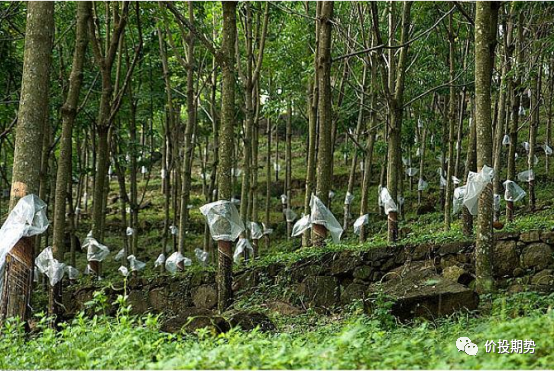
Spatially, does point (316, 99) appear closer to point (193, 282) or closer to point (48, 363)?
point (193, 282)

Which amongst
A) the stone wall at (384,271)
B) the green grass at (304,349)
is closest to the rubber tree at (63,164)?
the stone wall at (384,271)

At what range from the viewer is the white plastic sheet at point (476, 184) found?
7766mm

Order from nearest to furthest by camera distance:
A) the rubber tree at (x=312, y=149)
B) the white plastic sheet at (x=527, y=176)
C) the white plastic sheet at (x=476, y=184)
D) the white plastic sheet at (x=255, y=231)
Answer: the white plastic sheet at (x=476, y=184)
the rubber tree at (x=312, y=149)
the white plastic sheet at (x=527, y=176)
the white plastic sheet at (x=255, y=231)

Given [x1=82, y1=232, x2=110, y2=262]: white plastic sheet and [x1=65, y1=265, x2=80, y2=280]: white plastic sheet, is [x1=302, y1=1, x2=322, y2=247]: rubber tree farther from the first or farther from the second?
[x1=65, y1=265, x2=80, y2=280]: white plastic sheet

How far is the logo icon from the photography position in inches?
179

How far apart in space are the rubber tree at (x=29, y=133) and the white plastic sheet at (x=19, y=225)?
64mm

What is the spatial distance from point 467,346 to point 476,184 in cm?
353

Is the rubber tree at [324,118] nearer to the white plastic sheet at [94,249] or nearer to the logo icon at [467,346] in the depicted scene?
the white plastic sheet at [94,249]

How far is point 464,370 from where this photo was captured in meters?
3.89

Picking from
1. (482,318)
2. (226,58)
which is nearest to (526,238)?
(482,318)

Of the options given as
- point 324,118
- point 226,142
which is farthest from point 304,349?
point 324,118

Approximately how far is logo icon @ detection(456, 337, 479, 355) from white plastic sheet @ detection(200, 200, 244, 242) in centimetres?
479

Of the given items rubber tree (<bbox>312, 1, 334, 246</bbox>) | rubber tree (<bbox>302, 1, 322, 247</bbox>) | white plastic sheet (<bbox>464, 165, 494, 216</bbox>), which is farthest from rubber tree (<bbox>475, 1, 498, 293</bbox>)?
rubber tree (<bbox>302, 1, 322, 247</bbox>)

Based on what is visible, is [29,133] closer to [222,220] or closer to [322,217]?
[222,220]
